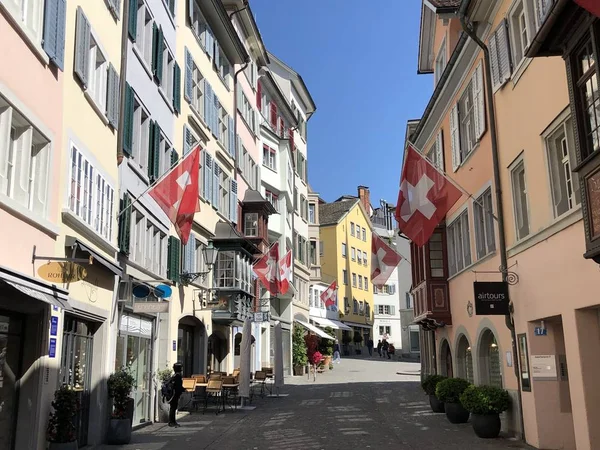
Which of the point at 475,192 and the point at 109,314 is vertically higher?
the point at 475,192

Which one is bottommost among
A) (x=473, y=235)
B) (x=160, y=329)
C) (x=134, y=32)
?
(x=160, y=329)

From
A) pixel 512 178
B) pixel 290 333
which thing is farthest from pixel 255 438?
pixel 290 333

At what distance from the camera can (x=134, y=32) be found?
15539 millimetres

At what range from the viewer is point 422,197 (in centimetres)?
1441

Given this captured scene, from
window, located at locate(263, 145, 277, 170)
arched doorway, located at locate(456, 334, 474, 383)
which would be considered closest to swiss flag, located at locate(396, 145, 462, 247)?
arched doorway, located at locate(456, 334, 474, 383)

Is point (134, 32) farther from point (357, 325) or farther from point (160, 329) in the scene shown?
point (357, 325)

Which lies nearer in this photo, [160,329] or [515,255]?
[515,255]

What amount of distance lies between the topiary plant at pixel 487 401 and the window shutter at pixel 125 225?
26.4 feet

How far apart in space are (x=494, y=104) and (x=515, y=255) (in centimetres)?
349

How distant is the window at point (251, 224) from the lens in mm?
29547

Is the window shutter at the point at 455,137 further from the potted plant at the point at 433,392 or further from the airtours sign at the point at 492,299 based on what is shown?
the potted plant at the point at 433,392

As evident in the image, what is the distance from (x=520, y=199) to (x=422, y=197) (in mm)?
2031

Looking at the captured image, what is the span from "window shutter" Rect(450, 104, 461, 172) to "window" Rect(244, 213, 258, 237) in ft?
40.6

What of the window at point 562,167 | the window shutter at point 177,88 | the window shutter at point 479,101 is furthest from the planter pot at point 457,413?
the window shutter at point 177,88
